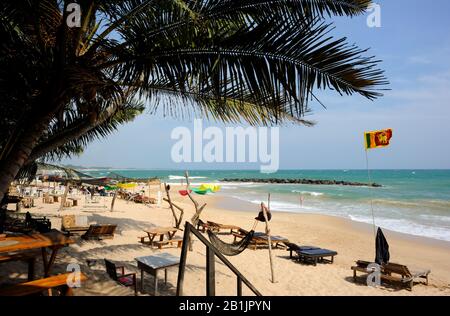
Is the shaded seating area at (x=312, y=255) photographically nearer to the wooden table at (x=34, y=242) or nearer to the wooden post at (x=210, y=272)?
the wooden table at (x=34, y=242)

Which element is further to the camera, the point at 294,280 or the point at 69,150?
the point at 69,150

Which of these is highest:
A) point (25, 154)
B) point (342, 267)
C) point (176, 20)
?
point (176, 20)

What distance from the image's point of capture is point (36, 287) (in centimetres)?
Answer: 368

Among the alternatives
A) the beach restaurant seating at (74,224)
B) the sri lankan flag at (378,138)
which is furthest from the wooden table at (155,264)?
the sri lankan flag at (378,138)

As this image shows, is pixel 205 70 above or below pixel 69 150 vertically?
above

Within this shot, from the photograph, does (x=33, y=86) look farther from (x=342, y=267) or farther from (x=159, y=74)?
(x=342, y=267)

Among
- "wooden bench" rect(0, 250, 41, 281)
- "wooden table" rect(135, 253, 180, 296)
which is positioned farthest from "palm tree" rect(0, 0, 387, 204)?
"wooden table" rect(135, 253, 180, 296)

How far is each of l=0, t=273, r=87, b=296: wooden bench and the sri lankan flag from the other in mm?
9426

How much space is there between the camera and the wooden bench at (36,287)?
3496mm

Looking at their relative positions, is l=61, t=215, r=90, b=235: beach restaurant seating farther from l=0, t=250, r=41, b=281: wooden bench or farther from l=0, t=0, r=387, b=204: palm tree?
l=0, t=0, r=387, b=204: palm tree
